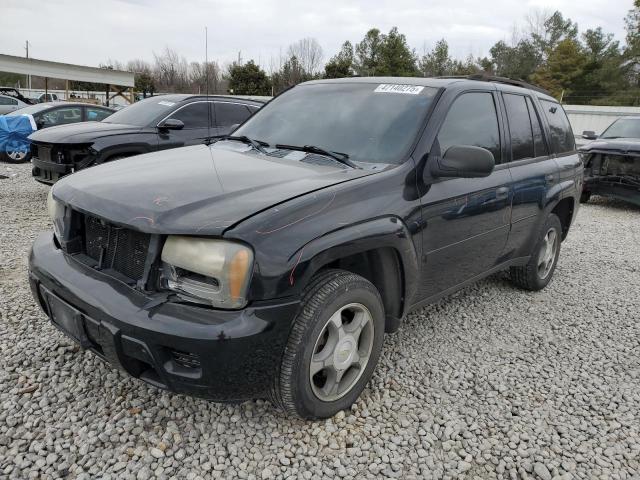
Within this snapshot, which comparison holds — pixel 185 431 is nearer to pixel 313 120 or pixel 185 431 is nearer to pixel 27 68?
pixel 313 120

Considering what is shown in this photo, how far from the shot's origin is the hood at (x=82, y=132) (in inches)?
256

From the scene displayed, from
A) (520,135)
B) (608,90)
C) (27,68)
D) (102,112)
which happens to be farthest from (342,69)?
(520,135)

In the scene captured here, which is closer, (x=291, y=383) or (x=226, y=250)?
(x=226, y=250)

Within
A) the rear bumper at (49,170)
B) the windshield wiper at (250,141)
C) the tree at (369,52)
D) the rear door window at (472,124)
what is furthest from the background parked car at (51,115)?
the tree at (369,52)

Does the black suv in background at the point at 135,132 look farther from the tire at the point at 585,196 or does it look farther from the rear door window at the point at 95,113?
the tire at the point at 585,196

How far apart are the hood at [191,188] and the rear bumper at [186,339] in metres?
0.34

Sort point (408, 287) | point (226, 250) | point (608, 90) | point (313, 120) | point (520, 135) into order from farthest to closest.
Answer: point (608, 90) < point (520, 135) < point (313, 120) < point (408, 287) < point (226, 250)

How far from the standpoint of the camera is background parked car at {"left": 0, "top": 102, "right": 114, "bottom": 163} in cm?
1047

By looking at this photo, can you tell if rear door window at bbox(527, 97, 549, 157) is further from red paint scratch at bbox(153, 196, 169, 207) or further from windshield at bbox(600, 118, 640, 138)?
windshield at bbox(600, 118, 640, 138)

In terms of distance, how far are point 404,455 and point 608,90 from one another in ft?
129

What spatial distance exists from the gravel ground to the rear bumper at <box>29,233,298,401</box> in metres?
0.39

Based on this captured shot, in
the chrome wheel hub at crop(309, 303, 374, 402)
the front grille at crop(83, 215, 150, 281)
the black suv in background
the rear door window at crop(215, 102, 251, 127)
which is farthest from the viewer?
the rear door window at crop(215, 102, 251, 127)

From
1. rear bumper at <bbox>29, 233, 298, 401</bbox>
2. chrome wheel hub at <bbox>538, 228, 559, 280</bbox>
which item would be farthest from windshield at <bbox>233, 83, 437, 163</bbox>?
chrome wheel hub at <bbox>538, 228, 559, 280</bbox>

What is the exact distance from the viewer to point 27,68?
23875mm
